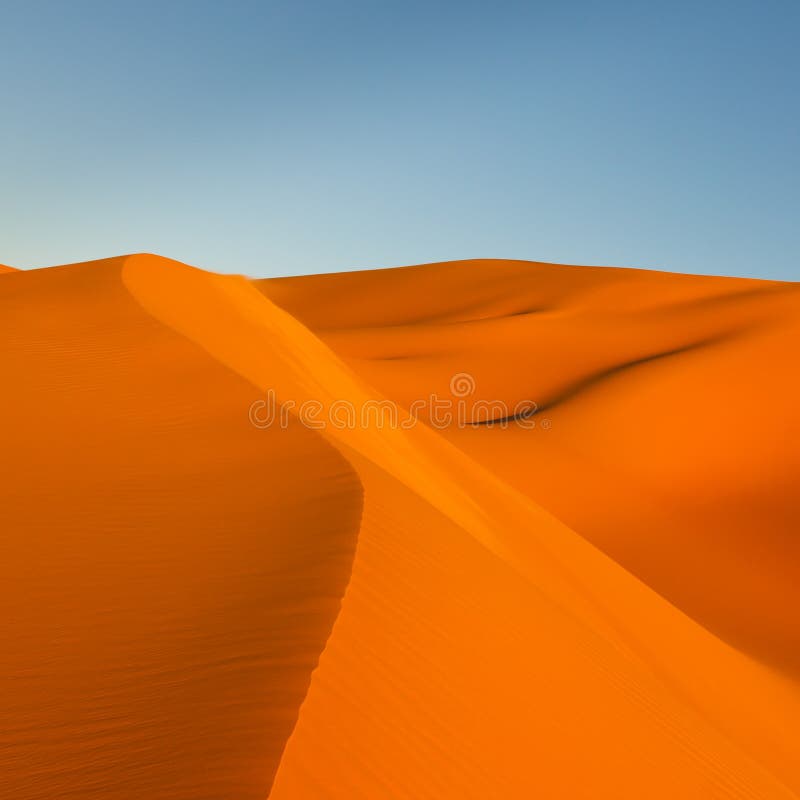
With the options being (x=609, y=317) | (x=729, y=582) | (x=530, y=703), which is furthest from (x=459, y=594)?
(x=609, y=317)

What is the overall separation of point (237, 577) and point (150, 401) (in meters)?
3.32

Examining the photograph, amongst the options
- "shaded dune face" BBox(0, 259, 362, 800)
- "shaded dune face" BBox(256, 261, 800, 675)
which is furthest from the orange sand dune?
"shaded dune face" BBox(256, 261, 800, 675)

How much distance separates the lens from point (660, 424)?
19.8m

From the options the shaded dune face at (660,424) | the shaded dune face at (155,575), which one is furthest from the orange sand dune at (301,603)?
the shaded dune face at (660,424)

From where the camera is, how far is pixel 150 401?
709 cm

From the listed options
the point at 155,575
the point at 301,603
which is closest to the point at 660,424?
the point at 155,575

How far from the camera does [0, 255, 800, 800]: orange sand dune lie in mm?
2984

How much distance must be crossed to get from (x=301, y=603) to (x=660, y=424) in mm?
17258

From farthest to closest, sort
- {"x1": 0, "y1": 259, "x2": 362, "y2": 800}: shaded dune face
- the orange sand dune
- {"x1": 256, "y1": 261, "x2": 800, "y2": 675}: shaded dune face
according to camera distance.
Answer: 1. {"x1": 256, "y1": 261, "x2": 800, "y2": 675}: shaded dune face
2. the orange sand dune
3. {"x1": 0, "y1": 259, "x2": 362, "y2": 800}: shaded dune face

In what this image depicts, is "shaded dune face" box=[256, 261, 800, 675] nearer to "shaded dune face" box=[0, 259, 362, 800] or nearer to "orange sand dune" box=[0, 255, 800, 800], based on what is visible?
"orange sand dune" box=[0, 255, 800, 800]

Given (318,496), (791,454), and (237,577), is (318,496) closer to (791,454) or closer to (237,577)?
(237,577)

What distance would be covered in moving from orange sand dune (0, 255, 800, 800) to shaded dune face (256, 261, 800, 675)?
6.9 inches

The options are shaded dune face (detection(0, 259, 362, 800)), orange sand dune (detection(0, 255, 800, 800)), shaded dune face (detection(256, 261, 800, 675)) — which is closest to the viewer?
shaded dune face (detection(0, 259, 362, 800))

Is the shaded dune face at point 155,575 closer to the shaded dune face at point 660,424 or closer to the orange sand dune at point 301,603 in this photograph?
the orange sand dune at point 301,603
